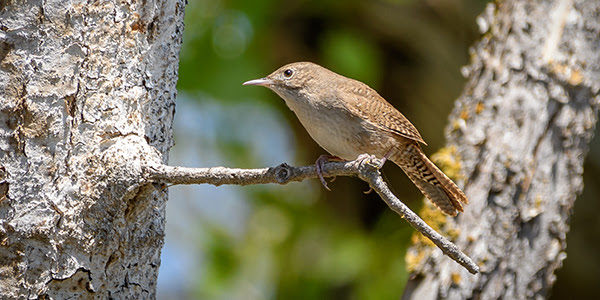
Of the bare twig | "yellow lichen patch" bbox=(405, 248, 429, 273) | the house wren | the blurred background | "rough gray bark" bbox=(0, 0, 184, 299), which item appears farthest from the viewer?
the blurred background

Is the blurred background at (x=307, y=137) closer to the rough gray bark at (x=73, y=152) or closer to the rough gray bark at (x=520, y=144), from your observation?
the rough gray bark at (x=520, y=144)

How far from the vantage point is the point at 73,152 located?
2.06 meters

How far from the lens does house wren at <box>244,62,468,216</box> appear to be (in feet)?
10.0

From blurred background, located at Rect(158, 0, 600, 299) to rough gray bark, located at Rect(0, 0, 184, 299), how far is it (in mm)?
2157

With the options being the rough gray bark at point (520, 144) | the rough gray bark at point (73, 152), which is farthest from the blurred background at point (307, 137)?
the rough gray bark at point (73, 152)

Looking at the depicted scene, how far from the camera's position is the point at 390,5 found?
487 cm

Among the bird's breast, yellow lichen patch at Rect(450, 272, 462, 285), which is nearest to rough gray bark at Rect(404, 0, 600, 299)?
yellow lichen patch at Rect(450, 272, 462, 285)

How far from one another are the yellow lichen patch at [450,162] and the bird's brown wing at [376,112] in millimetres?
308

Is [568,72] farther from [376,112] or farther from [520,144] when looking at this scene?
[376,112]

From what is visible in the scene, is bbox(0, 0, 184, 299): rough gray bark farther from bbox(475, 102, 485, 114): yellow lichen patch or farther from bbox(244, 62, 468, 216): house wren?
bbox(475, 102, 485, 114): yellow lichen patch

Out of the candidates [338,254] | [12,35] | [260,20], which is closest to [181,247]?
[338,254]

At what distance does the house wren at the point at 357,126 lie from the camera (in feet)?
10.0

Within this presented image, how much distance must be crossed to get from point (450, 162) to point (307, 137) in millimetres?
2277

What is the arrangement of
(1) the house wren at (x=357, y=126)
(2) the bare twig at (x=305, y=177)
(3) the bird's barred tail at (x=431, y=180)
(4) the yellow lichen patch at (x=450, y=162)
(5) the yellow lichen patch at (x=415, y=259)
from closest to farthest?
(2) the bare twig at (x=305, y=177)
(3) the bird's barred tail at (x=431, y=180)
(1) the house wren at (x=357, y=126)
(5) the yellow lichen patch at (x=415, y=259)
(4) the yellow lichen patch at (x=450, y=162)
